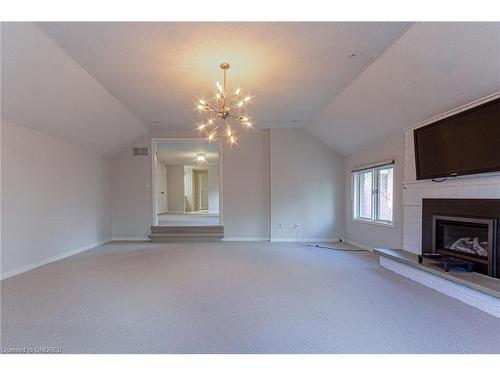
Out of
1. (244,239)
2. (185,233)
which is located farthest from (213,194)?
(244,239)

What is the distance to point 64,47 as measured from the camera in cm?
287

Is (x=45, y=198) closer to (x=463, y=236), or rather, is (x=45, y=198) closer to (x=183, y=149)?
(x=183, y=149)

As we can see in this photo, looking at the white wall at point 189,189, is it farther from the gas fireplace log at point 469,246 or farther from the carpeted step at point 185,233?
the gas fireplace log at point 469,246

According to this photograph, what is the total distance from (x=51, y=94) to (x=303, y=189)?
5020 mm

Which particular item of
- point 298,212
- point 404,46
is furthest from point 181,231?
point 404,46

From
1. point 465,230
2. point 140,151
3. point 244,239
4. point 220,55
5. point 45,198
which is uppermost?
point 220,55

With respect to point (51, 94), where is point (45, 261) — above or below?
below

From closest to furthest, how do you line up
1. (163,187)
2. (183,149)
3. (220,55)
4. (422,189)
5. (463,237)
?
(220,55) → (463,237) → (422,189) → (183,149) → (163,187)

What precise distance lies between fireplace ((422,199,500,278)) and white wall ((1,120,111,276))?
229 inches

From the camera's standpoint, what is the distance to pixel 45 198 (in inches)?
174

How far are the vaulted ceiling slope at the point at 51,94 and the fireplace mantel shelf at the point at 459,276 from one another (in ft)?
15.9

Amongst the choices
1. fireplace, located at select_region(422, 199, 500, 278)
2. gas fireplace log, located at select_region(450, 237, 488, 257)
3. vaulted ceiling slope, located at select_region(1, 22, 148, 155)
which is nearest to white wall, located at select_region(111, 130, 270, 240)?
vaulted ceiling slope, located at select_region(1, 22, 148, 155)

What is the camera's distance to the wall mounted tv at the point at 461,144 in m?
2.80

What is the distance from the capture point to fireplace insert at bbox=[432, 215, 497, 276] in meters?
2.89
